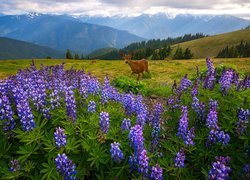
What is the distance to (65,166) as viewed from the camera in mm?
4551

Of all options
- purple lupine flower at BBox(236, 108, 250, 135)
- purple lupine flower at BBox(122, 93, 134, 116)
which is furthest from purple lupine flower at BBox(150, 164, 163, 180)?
purple lupine flower at BBox(122, 93, 134, 116)

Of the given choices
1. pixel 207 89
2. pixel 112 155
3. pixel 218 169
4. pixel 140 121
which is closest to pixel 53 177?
pixel 112 155

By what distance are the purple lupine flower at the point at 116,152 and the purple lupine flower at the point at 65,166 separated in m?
0.66

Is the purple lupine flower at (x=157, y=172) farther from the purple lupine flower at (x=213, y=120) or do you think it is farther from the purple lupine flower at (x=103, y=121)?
the purple lupine flower at (x=213, y=120)

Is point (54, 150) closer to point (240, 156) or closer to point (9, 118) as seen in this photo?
point (9, 118)

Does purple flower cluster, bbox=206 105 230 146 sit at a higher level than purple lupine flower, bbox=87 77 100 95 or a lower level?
lower

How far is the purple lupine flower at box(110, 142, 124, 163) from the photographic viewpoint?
4754mm

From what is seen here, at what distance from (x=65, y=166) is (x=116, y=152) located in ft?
2.75

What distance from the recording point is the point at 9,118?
5.57 metres

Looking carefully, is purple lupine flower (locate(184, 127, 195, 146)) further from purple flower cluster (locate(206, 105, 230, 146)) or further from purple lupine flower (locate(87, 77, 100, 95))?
purple lupine flower (locate(87, 77, 100, 95))

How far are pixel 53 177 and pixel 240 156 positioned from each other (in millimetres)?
3254

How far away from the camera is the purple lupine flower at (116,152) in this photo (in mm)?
4754

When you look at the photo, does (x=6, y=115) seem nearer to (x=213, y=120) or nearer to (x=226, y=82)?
(x=213, y=120)

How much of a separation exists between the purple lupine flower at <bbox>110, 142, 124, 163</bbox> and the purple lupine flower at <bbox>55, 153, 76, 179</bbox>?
662 mm
